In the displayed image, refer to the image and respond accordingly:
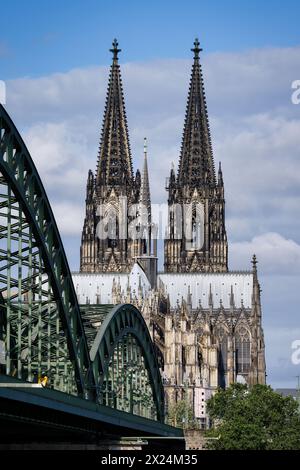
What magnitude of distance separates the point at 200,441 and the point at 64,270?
67.8 m

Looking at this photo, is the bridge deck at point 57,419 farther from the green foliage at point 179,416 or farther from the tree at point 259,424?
the green foliage at point 179,416

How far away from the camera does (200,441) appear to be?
140000 mm

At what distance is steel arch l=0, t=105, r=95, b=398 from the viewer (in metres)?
62.0

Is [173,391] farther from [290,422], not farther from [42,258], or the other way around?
[42,258]

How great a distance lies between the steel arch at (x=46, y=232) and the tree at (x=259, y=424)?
1810 inches

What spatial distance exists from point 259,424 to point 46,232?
69939 mm

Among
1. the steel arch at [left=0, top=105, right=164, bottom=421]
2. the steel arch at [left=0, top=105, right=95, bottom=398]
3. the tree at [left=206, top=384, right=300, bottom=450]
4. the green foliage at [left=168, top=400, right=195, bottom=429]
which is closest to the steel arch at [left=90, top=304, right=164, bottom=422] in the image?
the steel arch at [left=0, top=105, right=164, bottom=421]

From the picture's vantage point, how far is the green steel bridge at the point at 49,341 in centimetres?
6259

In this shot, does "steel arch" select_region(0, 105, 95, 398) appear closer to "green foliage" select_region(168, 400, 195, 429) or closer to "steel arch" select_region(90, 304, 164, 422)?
"steel arch" select_region(90, 304, 164, 422)

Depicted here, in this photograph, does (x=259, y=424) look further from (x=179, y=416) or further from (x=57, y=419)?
(x=57, y=419)

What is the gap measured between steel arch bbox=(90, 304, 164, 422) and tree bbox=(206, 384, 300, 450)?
67.6 ft

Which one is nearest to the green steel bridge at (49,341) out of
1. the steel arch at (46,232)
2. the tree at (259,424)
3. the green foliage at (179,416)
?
the steel arch at (46,232)

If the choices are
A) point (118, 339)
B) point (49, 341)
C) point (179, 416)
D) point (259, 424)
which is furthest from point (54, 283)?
point (179, 416)
